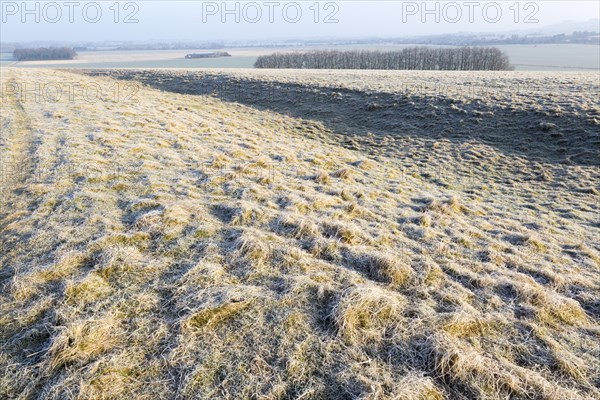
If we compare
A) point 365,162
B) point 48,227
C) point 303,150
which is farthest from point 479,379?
point 303,150

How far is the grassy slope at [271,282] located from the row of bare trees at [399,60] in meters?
80.3

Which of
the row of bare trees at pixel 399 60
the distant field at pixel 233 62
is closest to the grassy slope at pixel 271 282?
the distant field at pixel 233 62

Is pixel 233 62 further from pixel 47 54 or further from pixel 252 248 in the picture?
pixel 252 248

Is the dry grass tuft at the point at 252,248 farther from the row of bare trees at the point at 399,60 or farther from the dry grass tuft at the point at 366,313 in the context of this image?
the row of bare trees at the point at 399,60

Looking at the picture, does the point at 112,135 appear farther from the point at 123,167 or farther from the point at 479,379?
the point at 479,379

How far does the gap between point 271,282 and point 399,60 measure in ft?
310

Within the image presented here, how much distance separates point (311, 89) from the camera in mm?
29016

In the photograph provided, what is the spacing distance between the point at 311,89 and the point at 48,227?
25.2 meters

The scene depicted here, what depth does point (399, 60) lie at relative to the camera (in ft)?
290

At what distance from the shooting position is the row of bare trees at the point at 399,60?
82.4m

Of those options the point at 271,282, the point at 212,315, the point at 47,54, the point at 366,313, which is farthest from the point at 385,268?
the point at 47,54

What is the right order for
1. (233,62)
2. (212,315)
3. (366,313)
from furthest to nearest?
1. (233,62)
2. (366,313)
3. (212,315)

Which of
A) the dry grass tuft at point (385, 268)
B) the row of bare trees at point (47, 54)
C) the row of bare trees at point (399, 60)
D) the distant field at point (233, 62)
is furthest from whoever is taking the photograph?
the row of bare trees at point (47, 54)

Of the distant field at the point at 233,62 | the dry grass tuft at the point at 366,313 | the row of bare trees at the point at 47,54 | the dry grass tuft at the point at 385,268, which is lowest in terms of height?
the dry grass tuft at the point at 366,313
